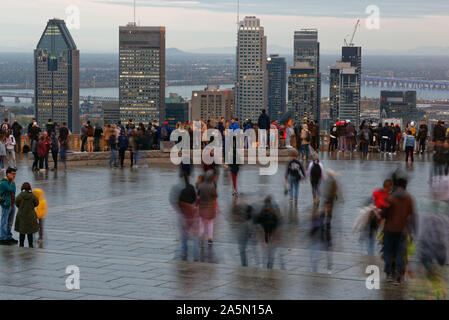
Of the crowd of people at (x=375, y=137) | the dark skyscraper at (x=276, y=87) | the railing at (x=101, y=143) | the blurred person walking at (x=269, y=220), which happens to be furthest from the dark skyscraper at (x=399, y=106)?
the blurred person walking at (x=269, y=220)

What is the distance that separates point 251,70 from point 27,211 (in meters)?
147

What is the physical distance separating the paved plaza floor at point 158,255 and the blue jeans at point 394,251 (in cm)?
38

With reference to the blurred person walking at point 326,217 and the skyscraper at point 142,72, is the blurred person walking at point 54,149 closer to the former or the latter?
the blurred person walking at point 326,217

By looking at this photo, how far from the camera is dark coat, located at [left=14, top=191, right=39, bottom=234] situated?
13711 mm

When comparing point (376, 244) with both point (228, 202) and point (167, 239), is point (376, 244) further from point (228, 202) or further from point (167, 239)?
point (228, 202)

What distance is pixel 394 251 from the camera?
10.7m

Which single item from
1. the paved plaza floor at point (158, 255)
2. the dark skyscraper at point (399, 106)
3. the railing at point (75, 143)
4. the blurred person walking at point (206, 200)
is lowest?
the paved plaza floor at point (158, 255)

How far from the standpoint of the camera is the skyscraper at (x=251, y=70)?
409 ft

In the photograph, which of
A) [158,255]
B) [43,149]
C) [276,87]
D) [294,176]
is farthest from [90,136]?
[276,87]

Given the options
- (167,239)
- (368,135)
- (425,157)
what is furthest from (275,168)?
(167,239)

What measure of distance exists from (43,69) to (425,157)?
127 metres

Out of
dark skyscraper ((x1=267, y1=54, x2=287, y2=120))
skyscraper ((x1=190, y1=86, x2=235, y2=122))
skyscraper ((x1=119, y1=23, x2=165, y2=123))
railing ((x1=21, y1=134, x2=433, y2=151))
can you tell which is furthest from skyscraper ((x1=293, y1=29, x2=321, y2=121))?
railing ((x1=21, y1=134, x2=433, y2=151))

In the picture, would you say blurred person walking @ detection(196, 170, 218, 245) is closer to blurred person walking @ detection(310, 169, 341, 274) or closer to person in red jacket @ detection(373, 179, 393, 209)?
blurred person walking @ detection(310, 169, 341, 274)

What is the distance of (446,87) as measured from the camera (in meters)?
83.1
